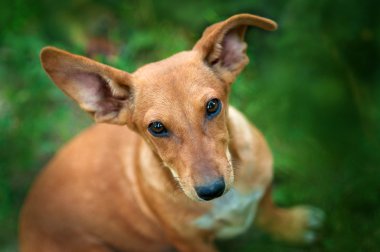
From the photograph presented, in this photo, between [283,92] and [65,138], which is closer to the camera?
[283,92]

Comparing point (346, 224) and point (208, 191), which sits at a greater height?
point (346, 224)

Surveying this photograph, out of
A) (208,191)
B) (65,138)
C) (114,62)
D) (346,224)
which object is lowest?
(208,191)

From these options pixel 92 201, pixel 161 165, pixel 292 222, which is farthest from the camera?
pixel 292 222

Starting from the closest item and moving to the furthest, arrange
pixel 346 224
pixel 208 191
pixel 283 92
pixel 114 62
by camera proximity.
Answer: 1. pixel 208 191
2. pixel 346 224
3. pixel 283 92
4. pixel 114 62

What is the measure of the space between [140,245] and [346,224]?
6.58 feet

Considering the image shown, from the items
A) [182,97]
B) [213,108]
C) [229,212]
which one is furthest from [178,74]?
[229,212]

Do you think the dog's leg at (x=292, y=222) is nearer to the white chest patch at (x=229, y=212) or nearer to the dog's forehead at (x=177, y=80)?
the white chest patch at (x=229, y=212)

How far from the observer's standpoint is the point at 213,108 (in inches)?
143

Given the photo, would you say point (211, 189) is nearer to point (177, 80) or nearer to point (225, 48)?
point (177, 80)

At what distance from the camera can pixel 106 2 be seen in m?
7.30

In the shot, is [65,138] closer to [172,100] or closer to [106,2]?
[106,2]

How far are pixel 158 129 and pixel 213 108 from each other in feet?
1.37

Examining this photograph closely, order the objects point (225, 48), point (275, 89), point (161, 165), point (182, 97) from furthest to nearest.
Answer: point (275, 89), point (161, 165), point (225, 48), point (182, 97)

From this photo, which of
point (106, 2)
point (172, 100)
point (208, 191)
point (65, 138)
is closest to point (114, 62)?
point (65, 138)
